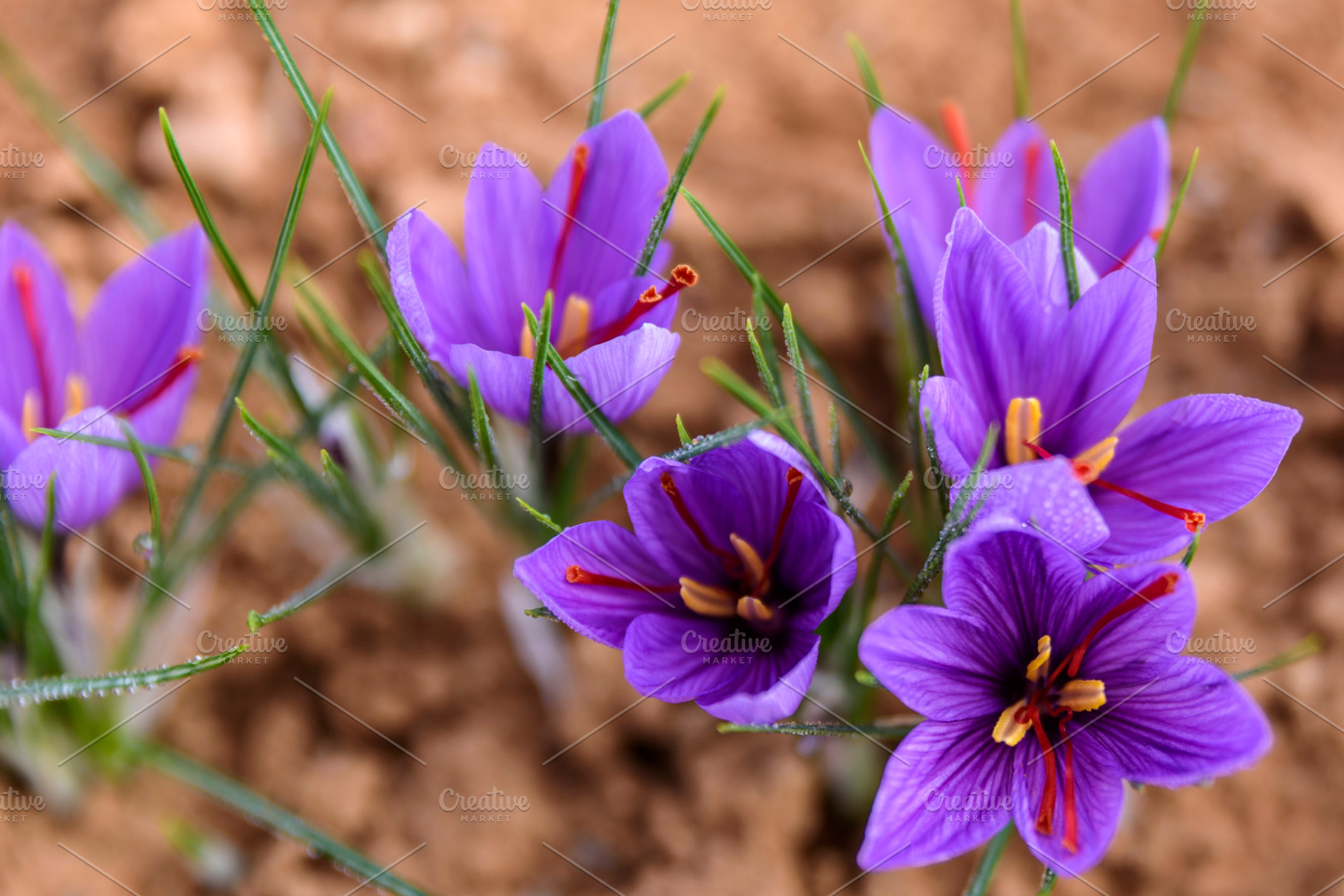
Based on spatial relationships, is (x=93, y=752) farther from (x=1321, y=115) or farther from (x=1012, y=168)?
(x=1321, y=115)

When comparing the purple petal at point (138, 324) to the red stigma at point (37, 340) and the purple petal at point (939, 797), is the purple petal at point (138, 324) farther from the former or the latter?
the purple petal at point (939, 797)

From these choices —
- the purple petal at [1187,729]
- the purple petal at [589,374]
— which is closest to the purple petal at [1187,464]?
the purple petal at [1187,729]

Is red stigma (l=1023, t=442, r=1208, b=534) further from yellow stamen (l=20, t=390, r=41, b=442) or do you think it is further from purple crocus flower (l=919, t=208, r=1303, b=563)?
yellow stamen (l=20, t=390, r=41, b=442)

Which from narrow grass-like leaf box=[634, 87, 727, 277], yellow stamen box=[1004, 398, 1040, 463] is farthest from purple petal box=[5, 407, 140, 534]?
yellow stamen box=[1004, 398, 1040, 463]

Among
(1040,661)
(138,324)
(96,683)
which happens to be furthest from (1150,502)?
(138,324)

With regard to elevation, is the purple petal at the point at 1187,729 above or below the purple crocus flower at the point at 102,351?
below

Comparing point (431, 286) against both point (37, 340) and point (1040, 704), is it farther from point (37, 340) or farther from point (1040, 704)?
point (1040, 704)
